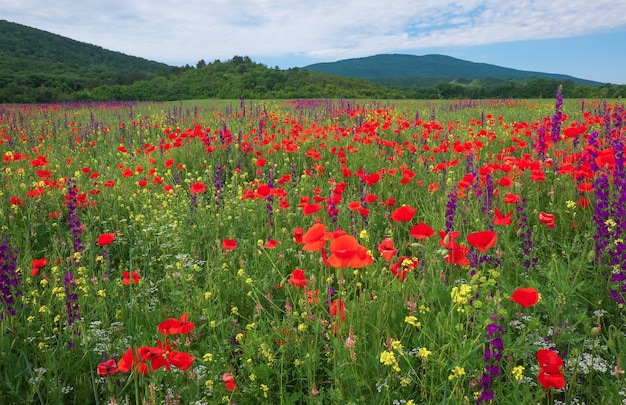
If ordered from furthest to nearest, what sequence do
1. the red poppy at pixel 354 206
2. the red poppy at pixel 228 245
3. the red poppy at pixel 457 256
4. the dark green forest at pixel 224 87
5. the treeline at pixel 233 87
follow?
the treeline at pixel 233 87 → the dark green forest at pixel 224 87 → the red poppy at pixel 228 245 → the red poppy at pixel 354 206 → the red poppy at pixel 457 256

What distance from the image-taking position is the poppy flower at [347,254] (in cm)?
150

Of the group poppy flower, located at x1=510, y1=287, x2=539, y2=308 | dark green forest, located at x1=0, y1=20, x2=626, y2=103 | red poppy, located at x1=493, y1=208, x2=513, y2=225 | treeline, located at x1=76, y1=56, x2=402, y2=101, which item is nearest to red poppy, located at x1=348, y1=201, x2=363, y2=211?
red poppy, located at x1=493, y1=208, x2=513, y2=225

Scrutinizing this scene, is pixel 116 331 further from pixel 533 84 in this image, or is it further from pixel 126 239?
pixel 533 84

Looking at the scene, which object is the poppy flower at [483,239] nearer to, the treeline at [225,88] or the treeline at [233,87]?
the treeline at [225,88]

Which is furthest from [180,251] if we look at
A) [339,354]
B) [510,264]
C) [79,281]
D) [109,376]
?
[510,264]

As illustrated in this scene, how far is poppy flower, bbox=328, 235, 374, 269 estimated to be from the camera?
1496mm

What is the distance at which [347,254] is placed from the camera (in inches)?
58.7

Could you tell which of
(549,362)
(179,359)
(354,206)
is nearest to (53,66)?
(354,206)

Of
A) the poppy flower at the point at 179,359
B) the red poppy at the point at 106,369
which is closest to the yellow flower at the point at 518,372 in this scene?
the poppy flower at the point at 179,359

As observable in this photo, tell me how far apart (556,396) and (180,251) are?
8.82 ft

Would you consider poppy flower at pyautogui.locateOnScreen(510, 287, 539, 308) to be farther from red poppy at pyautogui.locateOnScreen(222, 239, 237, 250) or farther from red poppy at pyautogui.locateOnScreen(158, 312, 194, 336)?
red poppy at pyautogui.locateOnScreen(222, 239, 237, 250)

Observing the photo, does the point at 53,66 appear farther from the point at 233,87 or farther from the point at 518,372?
the point at 518,372

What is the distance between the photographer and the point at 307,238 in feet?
5.54

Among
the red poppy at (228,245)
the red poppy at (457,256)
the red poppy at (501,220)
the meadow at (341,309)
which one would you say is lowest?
the meadow at (341,309)
